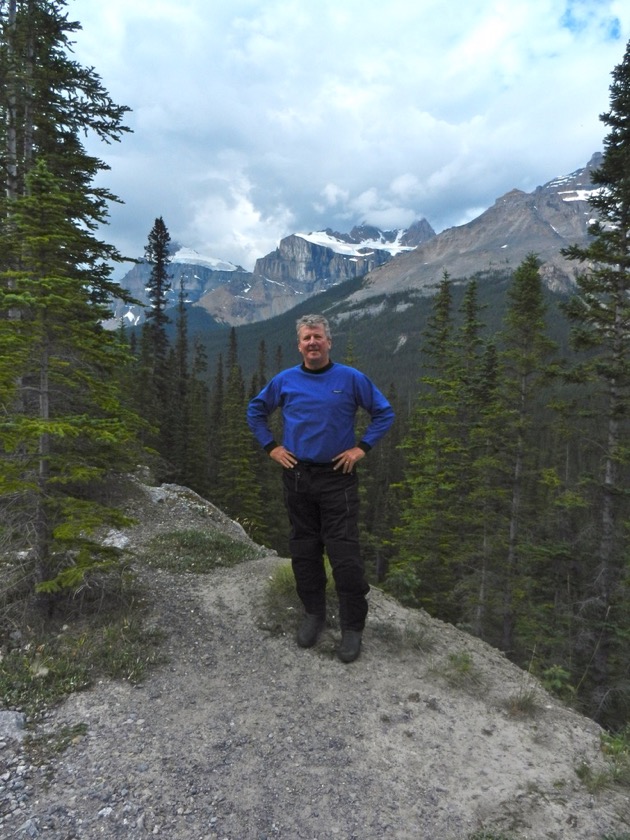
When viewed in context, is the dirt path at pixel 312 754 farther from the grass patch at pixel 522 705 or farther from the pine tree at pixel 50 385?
the pine tree at pixel 50 385

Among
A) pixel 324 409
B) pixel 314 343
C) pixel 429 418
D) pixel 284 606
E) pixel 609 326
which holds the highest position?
pixel 609 326

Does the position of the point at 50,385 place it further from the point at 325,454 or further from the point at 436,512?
the point at 436,512

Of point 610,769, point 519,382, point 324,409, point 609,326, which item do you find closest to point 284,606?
point 324,409

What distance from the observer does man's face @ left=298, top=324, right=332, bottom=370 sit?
14.6ft

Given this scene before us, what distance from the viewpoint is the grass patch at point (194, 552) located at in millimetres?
7012

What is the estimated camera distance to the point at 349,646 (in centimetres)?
463

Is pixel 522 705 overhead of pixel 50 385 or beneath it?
beneath

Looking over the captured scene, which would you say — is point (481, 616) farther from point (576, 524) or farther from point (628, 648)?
point (576, 524)

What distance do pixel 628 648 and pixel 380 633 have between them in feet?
49.8

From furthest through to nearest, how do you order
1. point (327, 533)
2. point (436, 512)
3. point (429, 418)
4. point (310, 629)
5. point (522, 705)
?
point (429, 418) → point (436, 512) → point (310, 629) → point (327, 533) → point (522, 705)

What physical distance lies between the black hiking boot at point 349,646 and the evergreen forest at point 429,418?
1.96m

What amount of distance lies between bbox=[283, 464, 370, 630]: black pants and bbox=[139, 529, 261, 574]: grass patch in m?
2.75

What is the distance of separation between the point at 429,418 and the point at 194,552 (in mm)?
14357

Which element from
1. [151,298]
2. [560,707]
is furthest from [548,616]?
[151,298]
